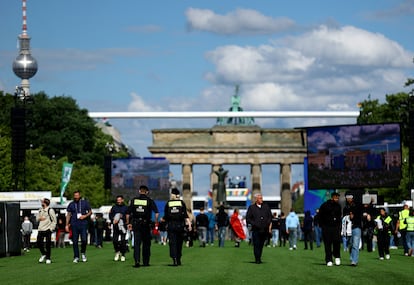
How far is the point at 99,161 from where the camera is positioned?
11900 cm

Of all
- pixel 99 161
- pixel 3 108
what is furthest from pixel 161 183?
pixel 99 161

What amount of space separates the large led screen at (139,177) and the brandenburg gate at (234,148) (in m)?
45.0

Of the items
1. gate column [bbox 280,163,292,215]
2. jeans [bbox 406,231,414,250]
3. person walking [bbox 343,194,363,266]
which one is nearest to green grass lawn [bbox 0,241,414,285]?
person walking [bbox 343,194,363,266]

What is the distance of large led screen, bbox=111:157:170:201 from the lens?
88.9 m

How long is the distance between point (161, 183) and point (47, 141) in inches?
982

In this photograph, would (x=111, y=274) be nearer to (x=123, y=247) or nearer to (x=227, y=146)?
(x=123, y=247)

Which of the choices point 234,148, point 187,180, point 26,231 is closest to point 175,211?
point 26,231

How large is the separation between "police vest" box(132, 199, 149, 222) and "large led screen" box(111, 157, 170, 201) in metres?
59.0

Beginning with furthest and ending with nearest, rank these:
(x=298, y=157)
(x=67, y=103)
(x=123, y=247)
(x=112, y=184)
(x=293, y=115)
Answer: (x=293, y=115), (x=298, y=157), (x=67, y=103), (x=112, y=184), (x=123, y=247)

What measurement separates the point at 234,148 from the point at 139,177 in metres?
51.1

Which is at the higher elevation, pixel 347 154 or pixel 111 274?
pixel 347 154

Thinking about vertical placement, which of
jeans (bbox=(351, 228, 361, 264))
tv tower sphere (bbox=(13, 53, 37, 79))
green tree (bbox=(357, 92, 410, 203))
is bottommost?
jeans (bbox=(351, 228, 361, 264))

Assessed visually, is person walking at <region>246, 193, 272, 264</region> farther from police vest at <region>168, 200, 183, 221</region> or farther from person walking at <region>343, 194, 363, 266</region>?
police vest at <region>168, 200, 183, 221</region>

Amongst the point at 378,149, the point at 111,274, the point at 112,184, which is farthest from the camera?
the point at 112,184
